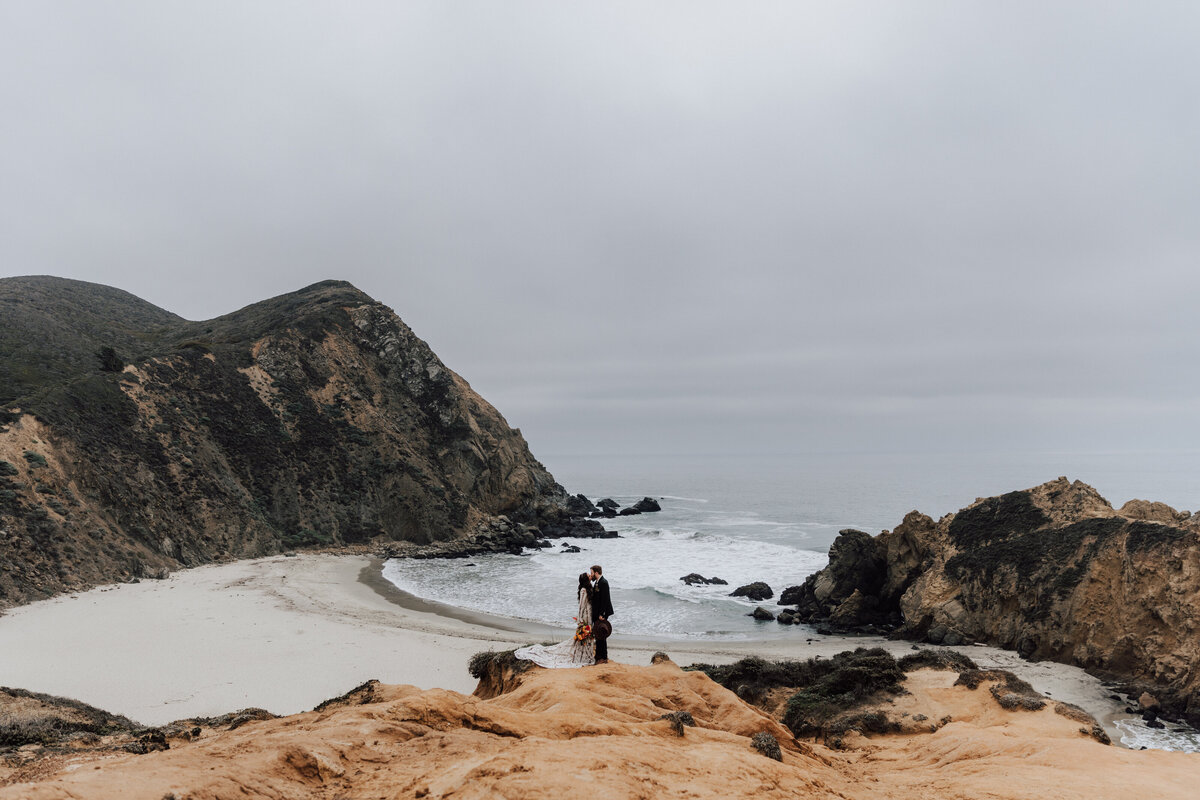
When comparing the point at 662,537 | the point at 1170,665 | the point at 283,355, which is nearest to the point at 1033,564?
the point at 1170,665

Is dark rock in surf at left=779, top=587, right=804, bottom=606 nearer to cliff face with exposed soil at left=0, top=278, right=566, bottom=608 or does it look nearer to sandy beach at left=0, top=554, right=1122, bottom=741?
sandy beach at left=0, top=554, right=1122, bottom=741

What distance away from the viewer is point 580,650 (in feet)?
34.8

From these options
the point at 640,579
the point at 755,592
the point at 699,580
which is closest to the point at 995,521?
the point at 755,592

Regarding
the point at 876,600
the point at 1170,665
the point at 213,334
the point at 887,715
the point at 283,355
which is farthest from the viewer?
the point at 213,334

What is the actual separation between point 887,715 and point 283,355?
49.2 m

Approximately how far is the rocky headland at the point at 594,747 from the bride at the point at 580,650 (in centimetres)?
39

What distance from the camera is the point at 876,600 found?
25.0m

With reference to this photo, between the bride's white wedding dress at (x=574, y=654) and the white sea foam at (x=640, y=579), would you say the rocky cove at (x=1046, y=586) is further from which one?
the bride's white wedding dress at (x=574, y=654)

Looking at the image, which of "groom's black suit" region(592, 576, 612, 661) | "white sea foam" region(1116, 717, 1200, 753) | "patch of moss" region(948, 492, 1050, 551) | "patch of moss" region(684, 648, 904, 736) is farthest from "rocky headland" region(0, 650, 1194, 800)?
"patch of moss" region(948, 492, 1050, 551)

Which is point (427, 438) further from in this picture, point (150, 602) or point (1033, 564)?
point (1033, 564)

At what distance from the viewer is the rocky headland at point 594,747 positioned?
5074mm

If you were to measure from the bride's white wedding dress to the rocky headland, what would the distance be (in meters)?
0.35

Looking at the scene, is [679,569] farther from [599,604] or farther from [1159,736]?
[599,604]

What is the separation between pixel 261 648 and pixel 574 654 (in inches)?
477
